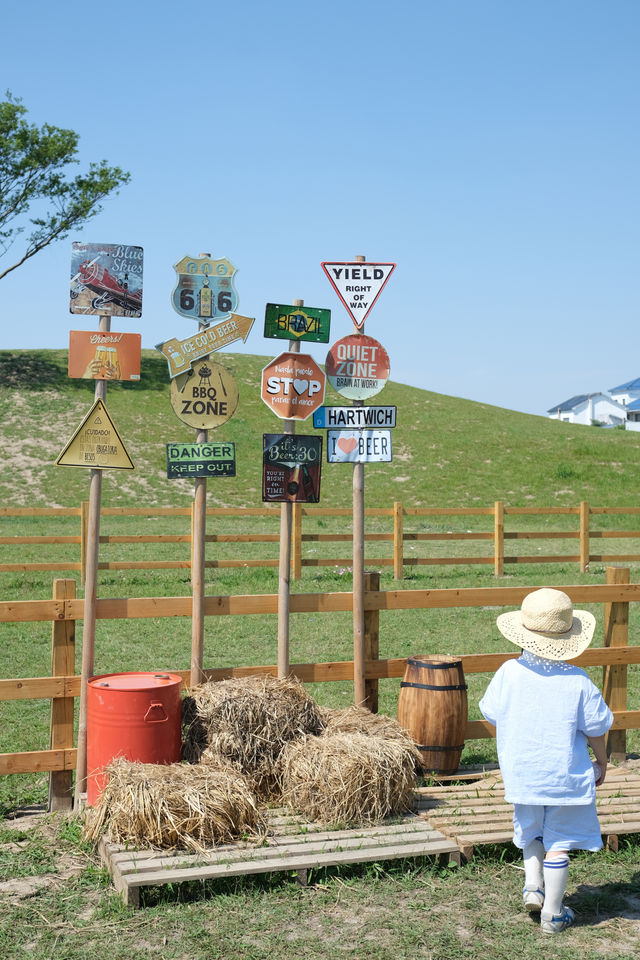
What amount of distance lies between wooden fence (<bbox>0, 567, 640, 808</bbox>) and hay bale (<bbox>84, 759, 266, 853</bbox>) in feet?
2.32

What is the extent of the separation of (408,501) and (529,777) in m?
30.4

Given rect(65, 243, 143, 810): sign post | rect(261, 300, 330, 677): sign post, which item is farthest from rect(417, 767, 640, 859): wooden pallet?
rect(65, 243, 143, 810): sign post

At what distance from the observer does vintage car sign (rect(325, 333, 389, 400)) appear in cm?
633

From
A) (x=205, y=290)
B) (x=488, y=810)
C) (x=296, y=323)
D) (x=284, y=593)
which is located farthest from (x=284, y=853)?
(x=205, y=290)

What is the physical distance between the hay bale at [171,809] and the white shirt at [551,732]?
1.42 metres

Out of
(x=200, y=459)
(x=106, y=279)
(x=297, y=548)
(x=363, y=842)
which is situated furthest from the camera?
(x=297, y=548)

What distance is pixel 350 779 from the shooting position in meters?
4.91

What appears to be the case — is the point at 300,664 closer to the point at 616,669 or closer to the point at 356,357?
the point at 356,357

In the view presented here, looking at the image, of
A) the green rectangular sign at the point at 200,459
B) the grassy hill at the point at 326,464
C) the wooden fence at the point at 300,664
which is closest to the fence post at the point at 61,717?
the wooden fence at the point at 300,664

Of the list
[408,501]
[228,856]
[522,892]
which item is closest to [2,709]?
[228,856]

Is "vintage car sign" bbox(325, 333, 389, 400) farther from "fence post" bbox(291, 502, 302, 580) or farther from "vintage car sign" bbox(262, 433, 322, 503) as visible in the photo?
"fence post" bbox(291, 502, 302, 580)

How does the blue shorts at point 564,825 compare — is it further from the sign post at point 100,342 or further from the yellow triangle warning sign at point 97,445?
the yellow triangle warning sign at point 97,445

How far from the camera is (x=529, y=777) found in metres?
4.14

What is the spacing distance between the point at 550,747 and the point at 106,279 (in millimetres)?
3815
